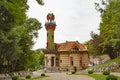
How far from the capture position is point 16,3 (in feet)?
56.3

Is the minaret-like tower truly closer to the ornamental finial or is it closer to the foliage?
the ornamental finial

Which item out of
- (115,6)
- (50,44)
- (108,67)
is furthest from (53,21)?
(115,6)

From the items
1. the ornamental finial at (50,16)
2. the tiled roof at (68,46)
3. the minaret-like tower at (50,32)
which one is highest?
the ornamental finial at (50,16)

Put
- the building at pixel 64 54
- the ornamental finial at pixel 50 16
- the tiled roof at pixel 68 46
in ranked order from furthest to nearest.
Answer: the ornamental finial at pixel 50 16 → the tiled roof at pixel 68 46 → the building at pixel 64 54

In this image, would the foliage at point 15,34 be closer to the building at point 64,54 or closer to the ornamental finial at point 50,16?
the building at point 64,54

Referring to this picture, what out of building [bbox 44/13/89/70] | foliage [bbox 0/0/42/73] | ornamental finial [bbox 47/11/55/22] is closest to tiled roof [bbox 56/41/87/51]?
building [bbox 44/13/89/70]

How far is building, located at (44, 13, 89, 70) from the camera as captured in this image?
3206 inches

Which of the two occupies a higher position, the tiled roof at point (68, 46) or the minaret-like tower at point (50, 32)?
the minaret-like tower at point (50, 32)

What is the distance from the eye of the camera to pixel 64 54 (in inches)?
3246

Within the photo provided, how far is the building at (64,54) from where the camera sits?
81.4m

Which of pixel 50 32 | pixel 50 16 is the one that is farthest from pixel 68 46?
pixel 50 16

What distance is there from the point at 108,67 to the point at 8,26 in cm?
3075

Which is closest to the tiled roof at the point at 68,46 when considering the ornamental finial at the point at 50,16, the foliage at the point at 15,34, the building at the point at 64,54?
the building at the point at 64,54

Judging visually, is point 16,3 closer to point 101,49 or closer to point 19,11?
point 19,11
